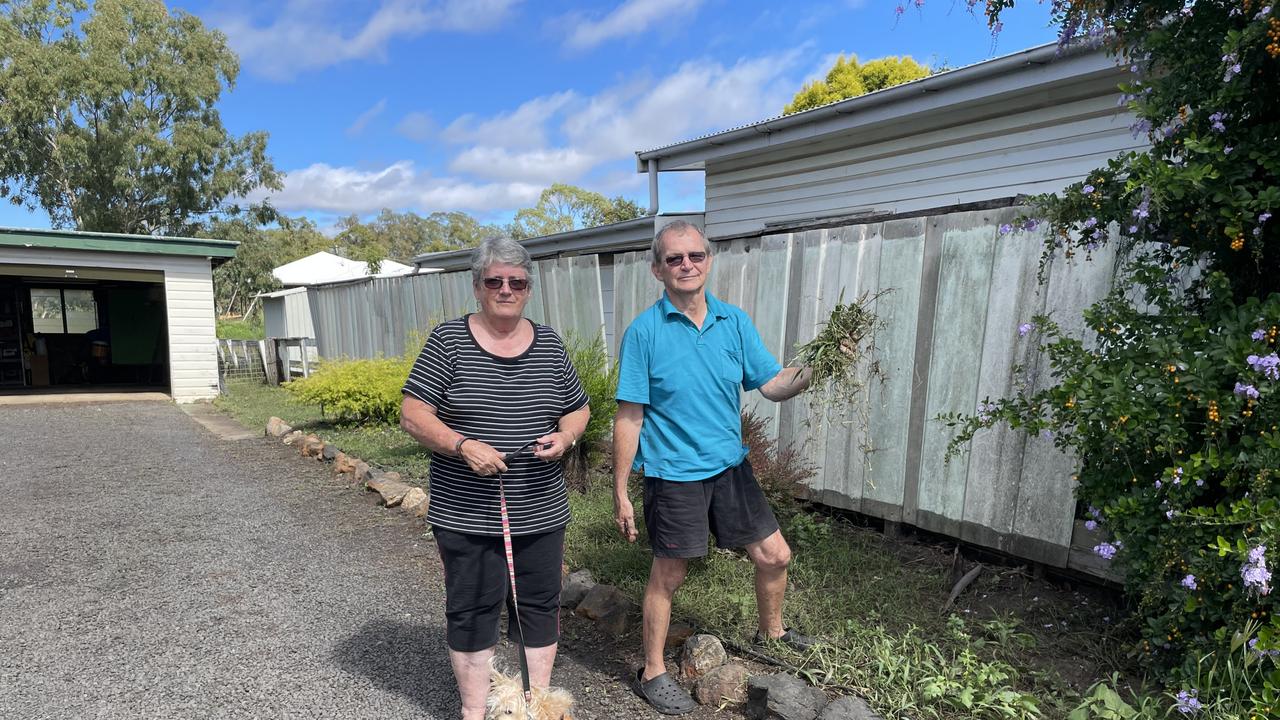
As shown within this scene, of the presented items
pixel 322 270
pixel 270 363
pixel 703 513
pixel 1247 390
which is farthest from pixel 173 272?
pixel 1247 390

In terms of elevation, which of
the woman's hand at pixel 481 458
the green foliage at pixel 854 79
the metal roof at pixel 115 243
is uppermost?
the green foliage at pixel 854 79

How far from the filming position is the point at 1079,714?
2.55 m

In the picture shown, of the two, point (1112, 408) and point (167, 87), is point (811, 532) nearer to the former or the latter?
point (1112, 408)

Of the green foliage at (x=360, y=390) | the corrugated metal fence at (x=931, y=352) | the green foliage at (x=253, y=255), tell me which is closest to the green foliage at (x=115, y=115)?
the green foliage at (x=253, y=255)

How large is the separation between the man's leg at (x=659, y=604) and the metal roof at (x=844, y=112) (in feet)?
12.3

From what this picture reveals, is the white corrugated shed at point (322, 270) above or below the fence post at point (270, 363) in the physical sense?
above

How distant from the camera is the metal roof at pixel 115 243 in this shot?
12812mm

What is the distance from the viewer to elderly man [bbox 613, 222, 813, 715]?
2.93 meters

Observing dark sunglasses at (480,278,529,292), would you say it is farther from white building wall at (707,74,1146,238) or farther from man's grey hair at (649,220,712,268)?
white building wall at (707,74,1146,238)

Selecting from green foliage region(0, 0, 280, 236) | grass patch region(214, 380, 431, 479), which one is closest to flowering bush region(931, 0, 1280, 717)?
grass patch region(214, 380, 431, 479)

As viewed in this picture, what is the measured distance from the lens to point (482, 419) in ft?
8.68

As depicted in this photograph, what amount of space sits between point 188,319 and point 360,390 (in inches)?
288

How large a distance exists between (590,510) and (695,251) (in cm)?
290

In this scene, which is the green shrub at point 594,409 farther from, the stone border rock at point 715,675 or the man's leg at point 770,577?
the man's leg at point 770,577
